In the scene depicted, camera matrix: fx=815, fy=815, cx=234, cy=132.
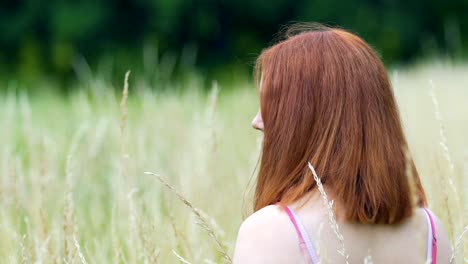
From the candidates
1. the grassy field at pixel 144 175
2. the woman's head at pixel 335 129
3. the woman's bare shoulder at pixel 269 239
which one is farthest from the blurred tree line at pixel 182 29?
A: the woman's bare shoulder at pixel 269 239

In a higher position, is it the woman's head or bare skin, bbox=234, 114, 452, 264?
the woman's head

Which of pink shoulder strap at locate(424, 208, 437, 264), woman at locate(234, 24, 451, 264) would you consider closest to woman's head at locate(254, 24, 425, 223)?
woman at locate(234, 24, 451, 264)

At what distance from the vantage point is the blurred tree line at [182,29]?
14148 millimetres

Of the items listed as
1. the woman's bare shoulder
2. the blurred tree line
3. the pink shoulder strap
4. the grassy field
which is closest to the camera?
the woman's bare shoulder

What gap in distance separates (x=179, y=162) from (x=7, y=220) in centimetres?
130

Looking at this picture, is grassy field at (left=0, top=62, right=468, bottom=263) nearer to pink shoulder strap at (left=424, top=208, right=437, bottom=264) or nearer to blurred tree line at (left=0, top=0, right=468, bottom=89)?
pink shoulder strap at (left=424, top=208, right=437, bottom=264)

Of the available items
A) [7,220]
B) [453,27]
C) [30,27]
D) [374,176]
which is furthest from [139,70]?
[374,176]

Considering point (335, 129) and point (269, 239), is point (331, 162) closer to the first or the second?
point (335, 129)

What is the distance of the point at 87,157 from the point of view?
3.68 m

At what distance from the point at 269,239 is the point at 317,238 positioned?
0.09 metres

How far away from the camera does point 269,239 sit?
1.61 meters

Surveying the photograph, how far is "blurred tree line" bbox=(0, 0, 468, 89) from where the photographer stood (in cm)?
1415

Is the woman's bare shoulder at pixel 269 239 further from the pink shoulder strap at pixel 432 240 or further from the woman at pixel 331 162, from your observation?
the pink shoulder strap at pixel 432 240

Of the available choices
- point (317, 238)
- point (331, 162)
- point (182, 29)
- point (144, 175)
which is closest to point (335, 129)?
point (331, 162)
